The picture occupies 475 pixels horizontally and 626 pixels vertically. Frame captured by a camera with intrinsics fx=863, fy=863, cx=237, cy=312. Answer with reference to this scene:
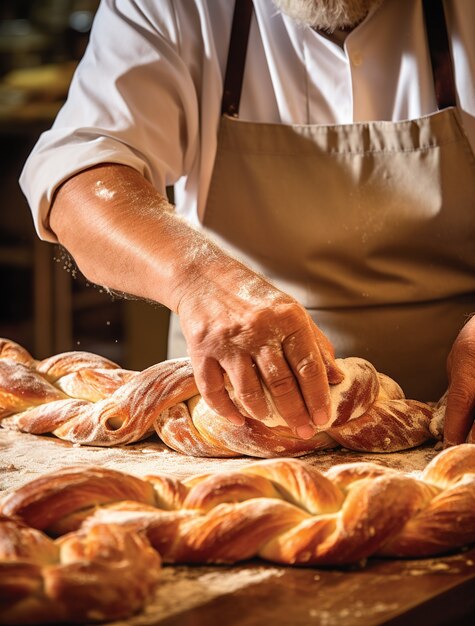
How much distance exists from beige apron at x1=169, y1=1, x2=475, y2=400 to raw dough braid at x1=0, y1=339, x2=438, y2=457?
367 mm

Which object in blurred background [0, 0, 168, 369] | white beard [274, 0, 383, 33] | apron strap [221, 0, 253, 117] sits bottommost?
blurred background [0, 0, 168, 369]

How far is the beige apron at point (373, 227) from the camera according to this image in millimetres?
2080

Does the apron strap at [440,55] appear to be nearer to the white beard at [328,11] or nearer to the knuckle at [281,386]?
the white beard at [328,11]

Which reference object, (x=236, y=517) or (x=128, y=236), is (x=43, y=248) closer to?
(x=128, y=236)

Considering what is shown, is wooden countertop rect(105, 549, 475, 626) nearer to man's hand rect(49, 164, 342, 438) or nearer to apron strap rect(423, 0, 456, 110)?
man's hand rect(49, 164, 342, 438)

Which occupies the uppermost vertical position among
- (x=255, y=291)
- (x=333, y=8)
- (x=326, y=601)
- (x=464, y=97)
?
(x=333, y=8)

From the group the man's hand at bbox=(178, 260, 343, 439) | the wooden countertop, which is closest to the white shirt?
the man's hand at bbox=(178, 260, 343, 439)

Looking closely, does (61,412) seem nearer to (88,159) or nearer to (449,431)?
(88,159)

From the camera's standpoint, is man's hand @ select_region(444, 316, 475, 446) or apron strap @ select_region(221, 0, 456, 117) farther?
apron strap @ select_region(221, 0, 456, 117)

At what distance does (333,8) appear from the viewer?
6.71 feet

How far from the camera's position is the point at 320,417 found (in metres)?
1.49

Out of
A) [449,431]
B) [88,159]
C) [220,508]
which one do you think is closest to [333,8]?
[88,159]

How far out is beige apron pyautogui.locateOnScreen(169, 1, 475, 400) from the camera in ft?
6.82

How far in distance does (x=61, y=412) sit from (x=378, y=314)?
0.82 m
